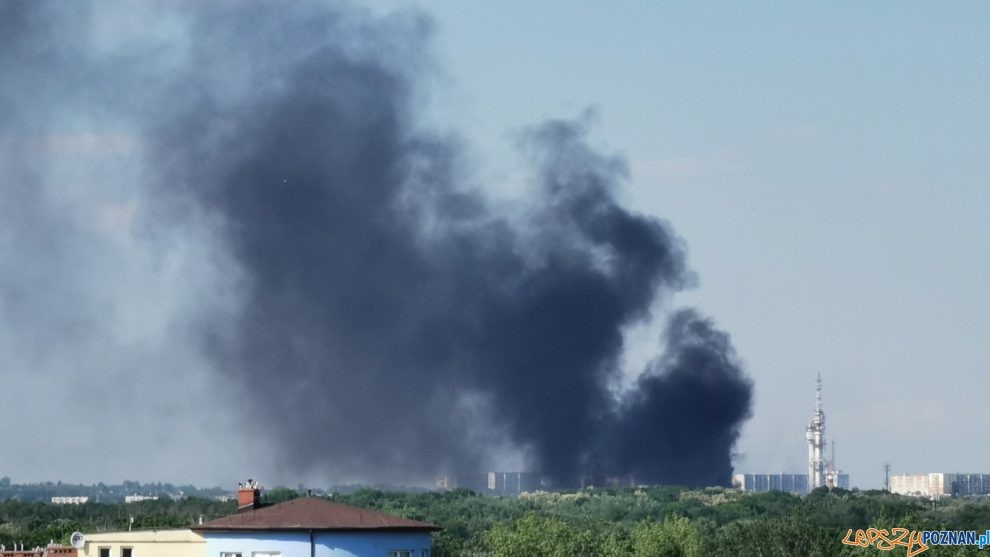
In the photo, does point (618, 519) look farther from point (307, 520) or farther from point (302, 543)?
point (302, 543)

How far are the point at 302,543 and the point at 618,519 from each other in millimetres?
100630

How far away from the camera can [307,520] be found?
61344 millimetres

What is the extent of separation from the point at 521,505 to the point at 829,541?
300 ft

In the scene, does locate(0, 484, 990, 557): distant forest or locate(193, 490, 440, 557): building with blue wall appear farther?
locate(0, 484, 990, 557): distant forest

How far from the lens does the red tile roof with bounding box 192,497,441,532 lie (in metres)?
61.2

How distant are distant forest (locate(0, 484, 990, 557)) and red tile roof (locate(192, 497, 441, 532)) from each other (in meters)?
17.7

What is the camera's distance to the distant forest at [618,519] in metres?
82.2

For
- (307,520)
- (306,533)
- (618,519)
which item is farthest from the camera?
(618,519)

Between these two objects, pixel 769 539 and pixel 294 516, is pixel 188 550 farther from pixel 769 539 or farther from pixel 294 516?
pixel 769 539

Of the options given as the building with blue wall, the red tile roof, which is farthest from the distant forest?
the red tile roof

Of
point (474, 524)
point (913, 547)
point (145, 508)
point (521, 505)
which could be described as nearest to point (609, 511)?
point (521, 505)

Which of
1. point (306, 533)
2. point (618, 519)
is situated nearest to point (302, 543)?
point (306, 533)

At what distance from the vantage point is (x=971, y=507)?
154750mm

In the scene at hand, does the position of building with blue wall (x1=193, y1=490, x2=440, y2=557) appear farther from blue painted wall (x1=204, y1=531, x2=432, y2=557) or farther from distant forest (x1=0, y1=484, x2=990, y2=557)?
distant forest (x1=0, y1=484, x2=990, y2=557)
